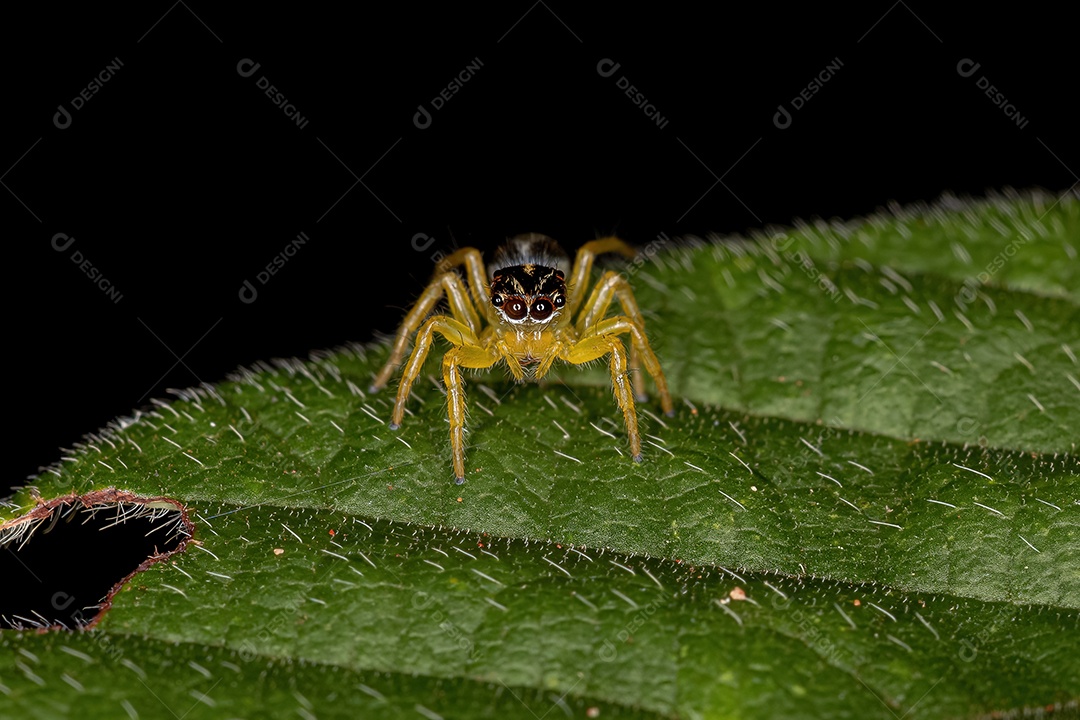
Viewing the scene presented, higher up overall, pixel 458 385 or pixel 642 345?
pixel 458 385

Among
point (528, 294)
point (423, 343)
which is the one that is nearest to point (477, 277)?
point (528, 294)

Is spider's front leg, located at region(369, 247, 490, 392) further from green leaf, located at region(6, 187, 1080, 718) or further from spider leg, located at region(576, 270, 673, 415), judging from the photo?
spider leg, located at region(576, 270, 673, 415)

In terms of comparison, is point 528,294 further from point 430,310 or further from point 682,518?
point 682,518

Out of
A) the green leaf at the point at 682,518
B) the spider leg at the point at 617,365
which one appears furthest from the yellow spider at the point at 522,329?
the green leaf at the point at 682,518

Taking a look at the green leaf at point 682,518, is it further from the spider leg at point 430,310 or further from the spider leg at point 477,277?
the spider leg at point 477,277

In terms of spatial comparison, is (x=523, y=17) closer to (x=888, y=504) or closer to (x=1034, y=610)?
(x=888, y=504)

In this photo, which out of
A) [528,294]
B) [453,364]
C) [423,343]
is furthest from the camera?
[528,294]
